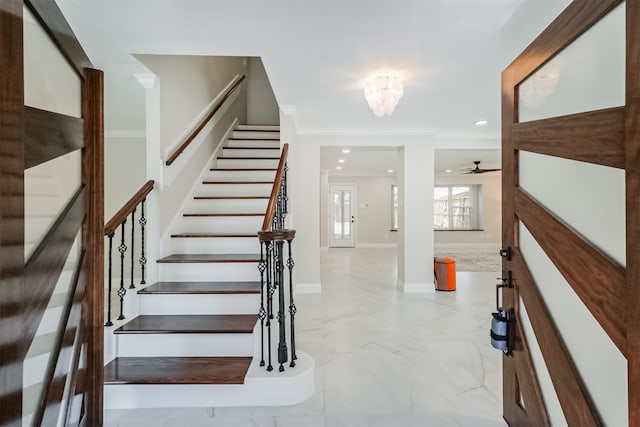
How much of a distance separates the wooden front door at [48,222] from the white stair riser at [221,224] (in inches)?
86.1

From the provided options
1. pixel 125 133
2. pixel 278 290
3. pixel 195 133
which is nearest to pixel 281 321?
pixel 278 290

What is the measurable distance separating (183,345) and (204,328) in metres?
0.17

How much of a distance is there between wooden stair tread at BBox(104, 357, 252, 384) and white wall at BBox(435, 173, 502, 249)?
9.35m

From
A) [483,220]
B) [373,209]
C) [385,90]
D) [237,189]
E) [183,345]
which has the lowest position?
[183,345]

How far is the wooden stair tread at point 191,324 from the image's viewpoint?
2.15 meters

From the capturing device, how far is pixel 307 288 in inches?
181

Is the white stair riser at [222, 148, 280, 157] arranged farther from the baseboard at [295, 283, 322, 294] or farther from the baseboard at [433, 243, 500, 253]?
the baseboard at [433, 243, 500, 253]

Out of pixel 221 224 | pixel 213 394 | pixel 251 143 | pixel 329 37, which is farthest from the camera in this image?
pixel 251 143

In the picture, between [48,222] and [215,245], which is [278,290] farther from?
[48,222]

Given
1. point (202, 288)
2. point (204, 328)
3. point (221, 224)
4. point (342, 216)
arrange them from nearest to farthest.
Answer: point (204, 328) < point (202, 288) < point (221, 224) < point (342, 216)

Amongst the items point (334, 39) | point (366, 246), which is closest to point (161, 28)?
point (334, 39)

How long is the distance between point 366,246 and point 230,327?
8520 mm

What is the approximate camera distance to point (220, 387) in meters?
1.95

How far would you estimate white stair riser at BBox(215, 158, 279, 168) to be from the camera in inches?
171
